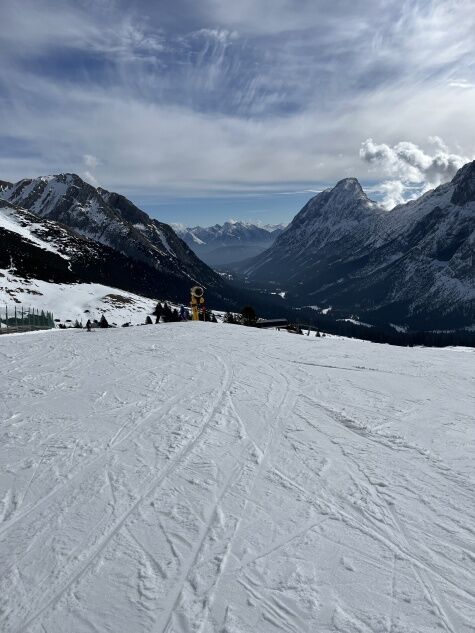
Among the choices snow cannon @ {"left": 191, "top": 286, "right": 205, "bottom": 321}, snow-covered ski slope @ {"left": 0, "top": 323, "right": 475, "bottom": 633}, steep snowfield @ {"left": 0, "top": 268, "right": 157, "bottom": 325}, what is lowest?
steep snowfield @ {"left": 0, "top": 268, "right": 157, "bottom": 325}

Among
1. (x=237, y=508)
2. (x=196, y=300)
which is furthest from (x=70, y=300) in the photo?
(x=237, y=508)

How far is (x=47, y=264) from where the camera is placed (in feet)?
501

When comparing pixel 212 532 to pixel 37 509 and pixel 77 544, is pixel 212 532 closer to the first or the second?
pixel 77 544

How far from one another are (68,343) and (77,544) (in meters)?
22.3

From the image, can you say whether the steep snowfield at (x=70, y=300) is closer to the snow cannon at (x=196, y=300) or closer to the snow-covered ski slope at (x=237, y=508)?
the snow cannon at (x=196, y=300)

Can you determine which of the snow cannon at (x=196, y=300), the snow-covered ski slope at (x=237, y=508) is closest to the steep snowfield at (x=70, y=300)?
the snow cannon at (x=196, y=300)

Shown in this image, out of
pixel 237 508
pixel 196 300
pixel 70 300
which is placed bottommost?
pixel 70 300

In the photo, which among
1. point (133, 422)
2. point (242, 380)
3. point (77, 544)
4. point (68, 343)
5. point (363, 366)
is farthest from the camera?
point (68, 343)

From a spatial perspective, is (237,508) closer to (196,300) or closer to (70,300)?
(196,300)

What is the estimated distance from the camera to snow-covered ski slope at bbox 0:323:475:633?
211 inches

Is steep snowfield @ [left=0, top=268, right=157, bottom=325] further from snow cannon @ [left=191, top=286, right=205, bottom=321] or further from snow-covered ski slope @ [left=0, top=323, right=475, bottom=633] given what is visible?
snow-covered ski slope @ [left=0, top=323, right=475, bottom=633]

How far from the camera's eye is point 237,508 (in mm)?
7547

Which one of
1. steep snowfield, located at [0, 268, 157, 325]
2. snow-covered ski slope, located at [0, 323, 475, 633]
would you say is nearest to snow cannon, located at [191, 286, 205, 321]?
snow-covered ski slope, located at [0, 323, 475, 633]

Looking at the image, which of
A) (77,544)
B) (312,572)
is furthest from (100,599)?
(312,572)
